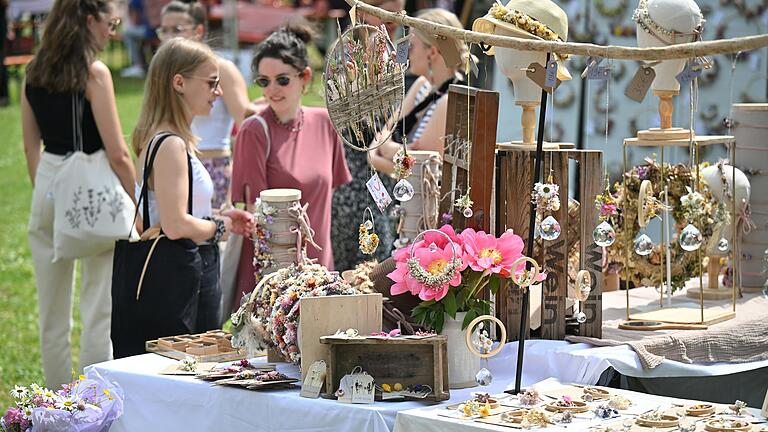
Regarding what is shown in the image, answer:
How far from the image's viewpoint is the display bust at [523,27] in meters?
2.90

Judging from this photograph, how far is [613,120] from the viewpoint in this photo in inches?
264

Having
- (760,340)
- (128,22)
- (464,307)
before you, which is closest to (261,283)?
(464,307)

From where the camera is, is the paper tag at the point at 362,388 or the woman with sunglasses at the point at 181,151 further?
the woman with sunglasses at the point at 181,151

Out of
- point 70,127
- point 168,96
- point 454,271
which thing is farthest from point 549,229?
point 70,127

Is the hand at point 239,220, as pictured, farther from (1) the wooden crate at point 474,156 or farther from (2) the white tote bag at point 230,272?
(1) the wooden crate at point 474,156

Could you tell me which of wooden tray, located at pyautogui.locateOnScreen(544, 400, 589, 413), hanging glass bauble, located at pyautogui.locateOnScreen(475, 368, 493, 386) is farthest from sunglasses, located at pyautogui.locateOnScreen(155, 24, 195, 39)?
wooden tray, located at pyautogui.locateOnScreen(544, 400, 589, 413)

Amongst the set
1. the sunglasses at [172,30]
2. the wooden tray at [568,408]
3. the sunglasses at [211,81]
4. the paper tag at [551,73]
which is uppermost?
the sunglasses at [172,30]

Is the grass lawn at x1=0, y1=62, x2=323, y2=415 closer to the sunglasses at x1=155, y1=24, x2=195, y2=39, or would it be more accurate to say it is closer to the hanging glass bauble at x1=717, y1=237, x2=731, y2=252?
the sunglasses at x1=155, y1=24, x2=195, y2=39

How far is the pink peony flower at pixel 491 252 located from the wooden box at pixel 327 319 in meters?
0.28

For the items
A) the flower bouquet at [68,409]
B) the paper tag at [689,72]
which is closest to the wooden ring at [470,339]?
the paper tag at [689,72]

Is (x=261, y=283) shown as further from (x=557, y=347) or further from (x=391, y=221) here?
(x=391, y=221)

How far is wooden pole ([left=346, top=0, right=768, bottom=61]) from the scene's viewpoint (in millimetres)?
2242

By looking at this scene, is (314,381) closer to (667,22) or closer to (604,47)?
(604,47)

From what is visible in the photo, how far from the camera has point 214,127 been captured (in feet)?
17.0
